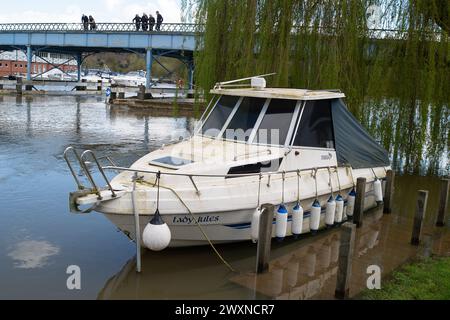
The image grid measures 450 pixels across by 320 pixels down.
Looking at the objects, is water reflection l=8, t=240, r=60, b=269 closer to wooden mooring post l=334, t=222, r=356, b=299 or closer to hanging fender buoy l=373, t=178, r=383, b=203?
wooden mooring post l=334, t=222, r=356, b=299

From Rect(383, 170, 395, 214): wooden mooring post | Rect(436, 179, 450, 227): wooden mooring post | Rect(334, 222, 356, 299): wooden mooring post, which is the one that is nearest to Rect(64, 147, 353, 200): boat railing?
Rect(334, 222, 356, 299): wooden mooring post

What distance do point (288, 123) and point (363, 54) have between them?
6.46 metres

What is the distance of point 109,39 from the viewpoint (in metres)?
39.3

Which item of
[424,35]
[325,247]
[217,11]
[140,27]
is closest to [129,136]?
[217,11]

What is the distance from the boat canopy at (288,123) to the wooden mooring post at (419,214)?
5.48 ft

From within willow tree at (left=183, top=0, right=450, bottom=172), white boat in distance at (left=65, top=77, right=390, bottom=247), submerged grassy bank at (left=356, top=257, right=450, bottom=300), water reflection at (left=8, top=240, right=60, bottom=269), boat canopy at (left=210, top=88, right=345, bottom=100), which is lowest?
water reflection at (left=8, top=240, right=60, bottom=269)

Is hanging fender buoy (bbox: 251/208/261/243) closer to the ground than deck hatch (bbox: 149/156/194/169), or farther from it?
closer to the ground

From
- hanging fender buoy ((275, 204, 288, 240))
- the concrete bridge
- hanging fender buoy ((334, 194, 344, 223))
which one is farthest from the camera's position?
the concrete bridge

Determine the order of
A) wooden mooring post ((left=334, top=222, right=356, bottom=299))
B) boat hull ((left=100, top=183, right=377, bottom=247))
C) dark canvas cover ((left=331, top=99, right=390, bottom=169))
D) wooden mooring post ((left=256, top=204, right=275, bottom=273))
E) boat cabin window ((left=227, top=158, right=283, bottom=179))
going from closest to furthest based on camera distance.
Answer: wooden mooring post ((left=334, top=222, right=356, bottom=299))
wooden mooring post ((left=256, top=204, right=275, bottom=273))
boat hull ((left=100, top=183, right=377, bottom=247))
boat cabin window ((left=227, top=158, right=283, bottom=179))
dark canvas cover ((left=331, top=99, right=390, bottom=169))

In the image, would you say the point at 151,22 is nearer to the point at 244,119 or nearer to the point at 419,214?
the point at 244,119

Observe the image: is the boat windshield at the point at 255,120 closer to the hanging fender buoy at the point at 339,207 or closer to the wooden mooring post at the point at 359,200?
the hanging fender buoy at the point at 339,207

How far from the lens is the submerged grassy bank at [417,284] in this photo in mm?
6438

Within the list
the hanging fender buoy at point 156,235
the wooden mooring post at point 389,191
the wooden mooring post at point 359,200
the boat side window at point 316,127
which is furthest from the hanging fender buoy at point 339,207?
the hanging fender buoy at point 156,235

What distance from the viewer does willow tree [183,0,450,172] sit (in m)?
13.4
